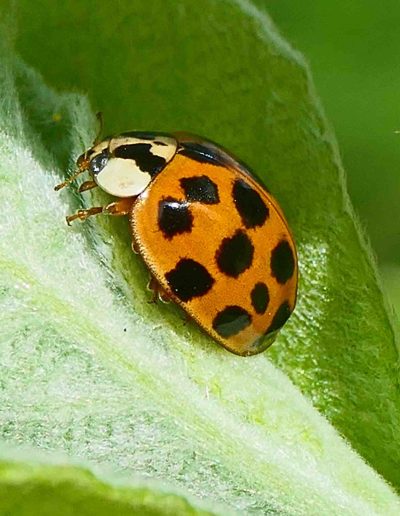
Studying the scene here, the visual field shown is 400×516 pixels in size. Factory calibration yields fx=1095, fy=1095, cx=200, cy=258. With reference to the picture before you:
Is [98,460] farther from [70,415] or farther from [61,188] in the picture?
[61,188]

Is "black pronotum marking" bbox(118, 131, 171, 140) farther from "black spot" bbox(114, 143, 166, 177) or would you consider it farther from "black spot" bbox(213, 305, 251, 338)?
"black spot" bbox(213, 305, 251, 338)

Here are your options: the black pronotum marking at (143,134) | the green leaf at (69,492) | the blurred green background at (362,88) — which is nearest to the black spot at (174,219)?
the black pronotum marking at (143,134)

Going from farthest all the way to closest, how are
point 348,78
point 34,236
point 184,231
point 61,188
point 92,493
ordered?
point 348,78
point 184,231
point 61,188
point 34,236
point 92,493

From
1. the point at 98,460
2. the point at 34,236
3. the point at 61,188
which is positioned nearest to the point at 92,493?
the point at 98,460

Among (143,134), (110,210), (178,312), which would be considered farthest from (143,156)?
(178,312)

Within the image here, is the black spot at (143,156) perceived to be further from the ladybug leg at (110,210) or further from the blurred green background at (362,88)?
the blurred green background at (362,88)

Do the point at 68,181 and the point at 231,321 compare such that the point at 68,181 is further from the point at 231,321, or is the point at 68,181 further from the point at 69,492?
the point at 69,492

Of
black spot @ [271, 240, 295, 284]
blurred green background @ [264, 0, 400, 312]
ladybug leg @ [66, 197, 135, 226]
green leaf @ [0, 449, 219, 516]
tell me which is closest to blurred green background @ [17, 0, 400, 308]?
blurred green background @ [264, 0, 400, 312]
